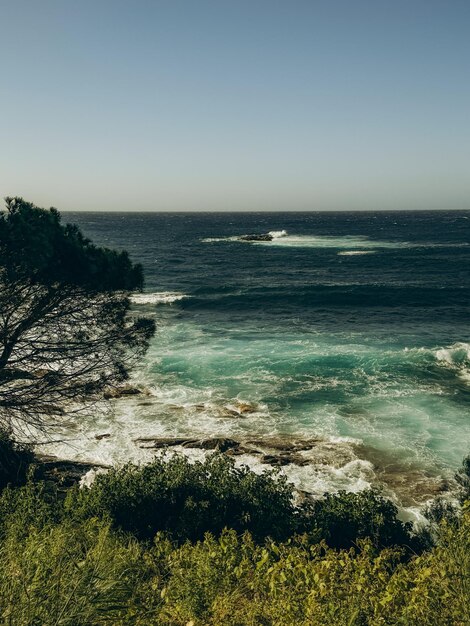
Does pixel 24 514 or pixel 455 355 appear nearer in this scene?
pixel 24 514

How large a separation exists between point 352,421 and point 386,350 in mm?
13998

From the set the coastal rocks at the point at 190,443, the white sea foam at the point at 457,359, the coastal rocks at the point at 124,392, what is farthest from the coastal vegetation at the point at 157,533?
the white sea foam at the point at 457,359

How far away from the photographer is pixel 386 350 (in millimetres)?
37594

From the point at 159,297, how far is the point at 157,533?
1993 inches

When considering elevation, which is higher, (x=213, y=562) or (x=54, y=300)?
(x=54, y=300)

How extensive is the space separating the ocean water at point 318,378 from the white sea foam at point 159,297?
28cm

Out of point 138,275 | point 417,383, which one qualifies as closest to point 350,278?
point 417,383

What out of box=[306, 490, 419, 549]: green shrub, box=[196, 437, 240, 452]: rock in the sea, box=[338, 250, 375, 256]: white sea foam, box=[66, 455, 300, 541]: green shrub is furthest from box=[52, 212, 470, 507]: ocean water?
box=[338, 250, 375, 256]: white sea foam

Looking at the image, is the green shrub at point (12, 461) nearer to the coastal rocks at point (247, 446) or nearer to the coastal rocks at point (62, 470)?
the coastal rocks at point (62, 470)

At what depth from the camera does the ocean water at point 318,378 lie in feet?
72.1

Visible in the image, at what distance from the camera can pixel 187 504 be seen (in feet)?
44.8

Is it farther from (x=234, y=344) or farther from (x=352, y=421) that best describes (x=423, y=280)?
(x=352, y=421)

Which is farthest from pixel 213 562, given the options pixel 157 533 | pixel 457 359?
pixel 457 359

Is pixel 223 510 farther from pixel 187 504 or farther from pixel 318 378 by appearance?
pixel 318 378
